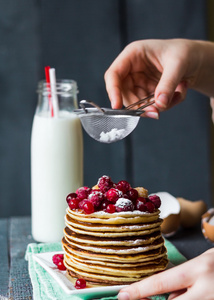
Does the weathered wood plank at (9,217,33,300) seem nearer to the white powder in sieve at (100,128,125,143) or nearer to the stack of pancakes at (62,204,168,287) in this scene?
the stack of pancakes at (62,204,168,287)

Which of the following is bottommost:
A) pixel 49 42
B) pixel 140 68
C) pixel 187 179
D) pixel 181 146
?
pixel 187 179

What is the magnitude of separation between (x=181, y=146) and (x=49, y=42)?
1.04 m

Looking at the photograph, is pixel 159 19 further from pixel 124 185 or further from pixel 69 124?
pixel 124 185

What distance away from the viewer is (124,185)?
1.12 metres

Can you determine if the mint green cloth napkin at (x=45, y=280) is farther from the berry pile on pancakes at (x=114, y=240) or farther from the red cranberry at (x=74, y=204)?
the red cranberry at (x=74, y=204)

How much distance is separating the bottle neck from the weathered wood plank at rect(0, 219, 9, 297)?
0.44m

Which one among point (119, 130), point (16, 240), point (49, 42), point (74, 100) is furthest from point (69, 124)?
point (49, 42)

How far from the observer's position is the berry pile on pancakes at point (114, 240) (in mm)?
1048

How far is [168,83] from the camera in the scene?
4.75 feet

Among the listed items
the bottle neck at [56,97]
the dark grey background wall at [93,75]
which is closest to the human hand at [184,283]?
the bottle neck at [56,97]


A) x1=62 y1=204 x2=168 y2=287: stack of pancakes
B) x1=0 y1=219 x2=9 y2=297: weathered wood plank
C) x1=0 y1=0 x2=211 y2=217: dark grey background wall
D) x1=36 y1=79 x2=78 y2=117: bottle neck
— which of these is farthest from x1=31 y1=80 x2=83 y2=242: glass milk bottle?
x1=0 y1=0 x2=211 y2=217: dark grey background wall

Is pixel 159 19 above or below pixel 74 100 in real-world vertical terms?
above

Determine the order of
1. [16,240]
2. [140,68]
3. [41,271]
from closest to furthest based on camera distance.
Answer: [41,271]
[16,240]
[140,68]

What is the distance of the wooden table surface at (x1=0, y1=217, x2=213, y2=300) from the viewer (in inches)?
44.9
